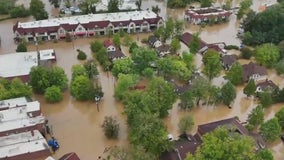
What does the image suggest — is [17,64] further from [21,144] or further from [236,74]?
[236,74]

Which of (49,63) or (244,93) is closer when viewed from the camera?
(244,93)

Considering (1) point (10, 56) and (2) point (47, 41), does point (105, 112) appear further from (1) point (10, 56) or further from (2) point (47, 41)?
(2) point (47, 41)

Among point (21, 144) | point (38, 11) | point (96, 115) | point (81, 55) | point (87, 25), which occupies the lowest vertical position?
point (96, 115)

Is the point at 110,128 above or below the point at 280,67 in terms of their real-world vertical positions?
below

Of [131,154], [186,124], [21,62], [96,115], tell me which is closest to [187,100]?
[186,124]

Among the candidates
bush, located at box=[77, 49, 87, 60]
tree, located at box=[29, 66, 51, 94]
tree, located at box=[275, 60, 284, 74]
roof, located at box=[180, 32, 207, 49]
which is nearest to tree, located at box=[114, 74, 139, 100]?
tree, located at box=[29, 66, 51, 94]

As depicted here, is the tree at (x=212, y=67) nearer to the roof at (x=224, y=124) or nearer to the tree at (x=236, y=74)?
the tree at (x=236, y=74)

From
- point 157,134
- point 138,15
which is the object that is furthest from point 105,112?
point 138,15
